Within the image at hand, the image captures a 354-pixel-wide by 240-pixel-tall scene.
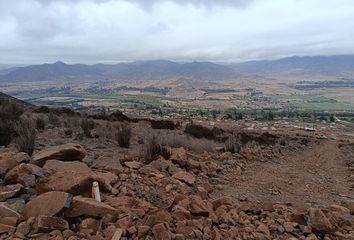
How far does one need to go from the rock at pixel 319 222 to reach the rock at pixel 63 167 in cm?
424

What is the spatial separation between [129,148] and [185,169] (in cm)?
365

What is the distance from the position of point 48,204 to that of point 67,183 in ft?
2.82

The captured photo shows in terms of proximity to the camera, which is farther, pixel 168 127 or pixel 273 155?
pixel 168 127

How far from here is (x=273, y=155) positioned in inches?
727

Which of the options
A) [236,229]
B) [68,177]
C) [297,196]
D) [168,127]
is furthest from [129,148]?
[168,127]

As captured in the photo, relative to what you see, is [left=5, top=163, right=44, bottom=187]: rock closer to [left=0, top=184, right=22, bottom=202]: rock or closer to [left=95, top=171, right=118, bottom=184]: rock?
[left=0, top=184, right=22, bottom=202]: rock

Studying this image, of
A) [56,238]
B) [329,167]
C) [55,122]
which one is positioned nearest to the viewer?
[56,238]

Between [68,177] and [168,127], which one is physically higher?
[68,177]

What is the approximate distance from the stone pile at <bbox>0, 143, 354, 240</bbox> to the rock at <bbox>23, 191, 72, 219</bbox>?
0.05 ft

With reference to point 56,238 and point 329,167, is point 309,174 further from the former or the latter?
point 56,238

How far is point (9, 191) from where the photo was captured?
7.15 meters

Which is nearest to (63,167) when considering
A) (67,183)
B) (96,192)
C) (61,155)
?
(61,155)

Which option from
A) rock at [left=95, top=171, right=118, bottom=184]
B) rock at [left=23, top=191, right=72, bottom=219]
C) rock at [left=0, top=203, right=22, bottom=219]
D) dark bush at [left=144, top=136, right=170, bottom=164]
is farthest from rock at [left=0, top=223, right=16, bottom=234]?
dark bush at [left=144, top=136, right=170, bottom=164]

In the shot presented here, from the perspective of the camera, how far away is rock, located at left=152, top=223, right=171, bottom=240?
6.04 metres
